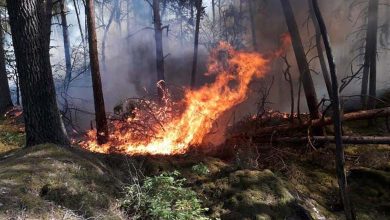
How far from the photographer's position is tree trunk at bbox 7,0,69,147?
6711 mm

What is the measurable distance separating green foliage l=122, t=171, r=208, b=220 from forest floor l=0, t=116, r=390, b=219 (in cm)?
19

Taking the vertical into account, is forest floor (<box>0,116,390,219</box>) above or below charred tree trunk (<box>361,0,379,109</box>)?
below

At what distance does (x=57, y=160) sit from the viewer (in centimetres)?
553

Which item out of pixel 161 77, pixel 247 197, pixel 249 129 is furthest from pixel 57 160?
pixel 161 77

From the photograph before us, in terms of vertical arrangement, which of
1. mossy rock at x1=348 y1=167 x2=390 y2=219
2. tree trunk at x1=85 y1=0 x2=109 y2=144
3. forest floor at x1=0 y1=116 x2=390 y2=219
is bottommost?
mossy rock at x1=348 y1=167 x2=390 y2=219

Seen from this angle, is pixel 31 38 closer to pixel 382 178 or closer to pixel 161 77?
pixel 382 178

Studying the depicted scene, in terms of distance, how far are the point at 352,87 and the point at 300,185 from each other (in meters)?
18.5

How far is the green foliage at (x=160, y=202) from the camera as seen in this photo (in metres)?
4.85

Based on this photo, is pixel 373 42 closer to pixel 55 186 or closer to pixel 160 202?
pixel 160 202

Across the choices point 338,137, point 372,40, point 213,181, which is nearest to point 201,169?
point 213,181

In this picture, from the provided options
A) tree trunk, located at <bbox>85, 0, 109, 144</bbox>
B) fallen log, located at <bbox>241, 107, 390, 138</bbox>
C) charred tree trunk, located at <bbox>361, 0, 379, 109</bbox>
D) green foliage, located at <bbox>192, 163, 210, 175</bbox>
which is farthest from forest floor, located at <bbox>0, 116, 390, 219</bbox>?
charred tree trunk, located at <bbox>361, 0, 379, 109</bbox>

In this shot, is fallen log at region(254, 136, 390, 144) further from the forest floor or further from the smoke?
the smoke

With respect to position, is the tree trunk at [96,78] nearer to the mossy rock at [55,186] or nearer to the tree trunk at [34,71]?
the tree trunk at [34,71]

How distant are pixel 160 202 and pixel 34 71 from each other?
380 cm
